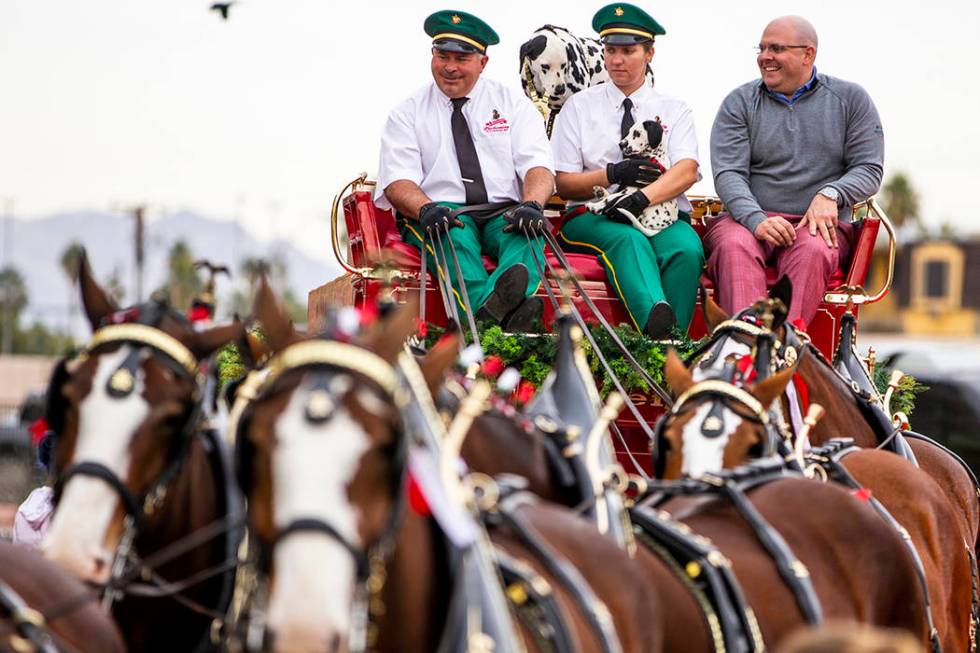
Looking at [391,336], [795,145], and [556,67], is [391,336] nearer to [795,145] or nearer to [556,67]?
[795,145]

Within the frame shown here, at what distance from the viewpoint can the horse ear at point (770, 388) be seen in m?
5.55

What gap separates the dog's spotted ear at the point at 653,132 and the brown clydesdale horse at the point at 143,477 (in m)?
3.74

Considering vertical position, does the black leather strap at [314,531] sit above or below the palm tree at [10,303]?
above

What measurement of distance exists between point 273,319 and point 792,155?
16.6 feet

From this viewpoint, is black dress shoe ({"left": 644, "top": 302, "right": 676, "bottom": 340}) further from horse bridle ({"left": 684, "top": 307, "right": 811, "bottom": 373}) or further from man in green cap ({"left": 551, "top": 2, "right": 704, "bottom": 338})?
horse bridle ({"left": 684, "top": 307, "right": 811, "bottom": 373})

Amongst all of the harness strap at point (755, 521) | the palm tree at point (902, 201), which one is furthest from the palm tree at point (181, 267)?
the harness strap at point (755, 521)

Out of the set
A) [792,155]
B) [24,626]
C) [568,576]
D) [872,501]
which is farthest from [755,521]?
[792,155]

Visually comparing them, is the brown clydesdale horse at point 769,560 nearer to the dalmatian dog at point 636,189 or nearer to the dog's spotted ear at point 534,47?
the dalmatian dog at point 636,189

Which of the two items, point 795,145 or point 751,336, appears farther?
point 795,145

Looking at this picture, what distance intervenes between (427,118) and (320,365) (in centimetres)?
442

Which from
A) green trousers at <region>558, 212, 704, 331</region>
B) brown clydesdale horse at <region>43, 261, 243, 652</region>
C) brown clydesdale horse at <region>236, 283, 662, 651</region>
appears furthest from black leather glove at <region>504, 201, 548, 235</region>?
brown clydesdale horse at <region>236, 283, 662, 651</region>

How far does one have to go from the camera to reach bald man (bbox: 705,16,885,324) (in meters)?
7.64

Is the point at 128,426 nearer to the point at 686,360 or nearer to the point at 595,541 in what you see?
the point at 595,541

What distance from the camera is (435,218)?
6.84 m
